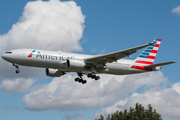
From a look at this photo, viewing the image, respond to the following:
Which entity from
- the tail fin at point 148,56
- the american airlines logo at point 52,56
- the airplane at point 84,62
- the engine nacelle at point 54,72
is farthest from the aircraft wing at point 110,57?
the engine nacelle at point 54,72

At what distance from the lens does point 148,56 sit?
1929 inches

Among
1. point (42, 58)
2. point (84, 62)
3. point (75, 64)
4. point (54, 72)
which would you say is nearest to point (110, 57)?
A: point (84, 62)

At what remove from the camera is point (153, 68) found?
152 feet

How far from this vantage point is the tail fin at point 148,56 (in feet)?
155

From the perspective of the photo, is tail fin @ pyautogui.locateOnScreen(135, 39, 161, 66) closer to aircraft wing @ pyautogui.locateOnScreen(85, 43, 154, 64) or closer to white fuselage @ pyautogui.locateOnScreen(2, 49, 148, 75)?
aircraft wing @ pyautogui.locateOnScreen(85, 43, 154, 64)

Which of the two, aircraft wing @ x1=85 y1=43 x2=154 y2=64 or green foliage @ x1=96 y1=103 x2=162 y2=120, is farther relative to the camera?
green foliage @ x1=96 y1=103 x2=162 y2=120

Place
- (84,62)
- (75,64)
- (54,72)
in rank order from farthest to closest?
(54,72), (84,62), (75,64)

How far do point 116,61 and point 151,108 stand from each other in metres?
20.7

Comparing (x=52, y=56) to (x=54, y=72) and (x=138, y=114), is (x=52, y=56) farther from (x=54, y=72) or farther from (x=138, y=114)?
(x=138, y=114)

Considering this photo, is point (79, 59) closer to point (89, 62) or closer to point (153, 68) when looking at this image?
point (89, 62)

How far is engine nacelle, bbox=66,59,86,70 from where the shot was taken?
3981 cm

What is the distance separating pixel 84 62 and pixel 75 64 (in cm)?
189

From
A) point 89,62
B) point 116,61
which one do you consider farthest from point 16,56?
point 116,61

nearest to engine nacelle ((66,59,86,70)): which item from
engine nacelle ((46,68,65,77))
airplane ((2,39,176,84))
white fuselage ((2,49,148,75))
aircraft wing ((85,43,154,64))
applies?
airplane ((2,39,176,84))
